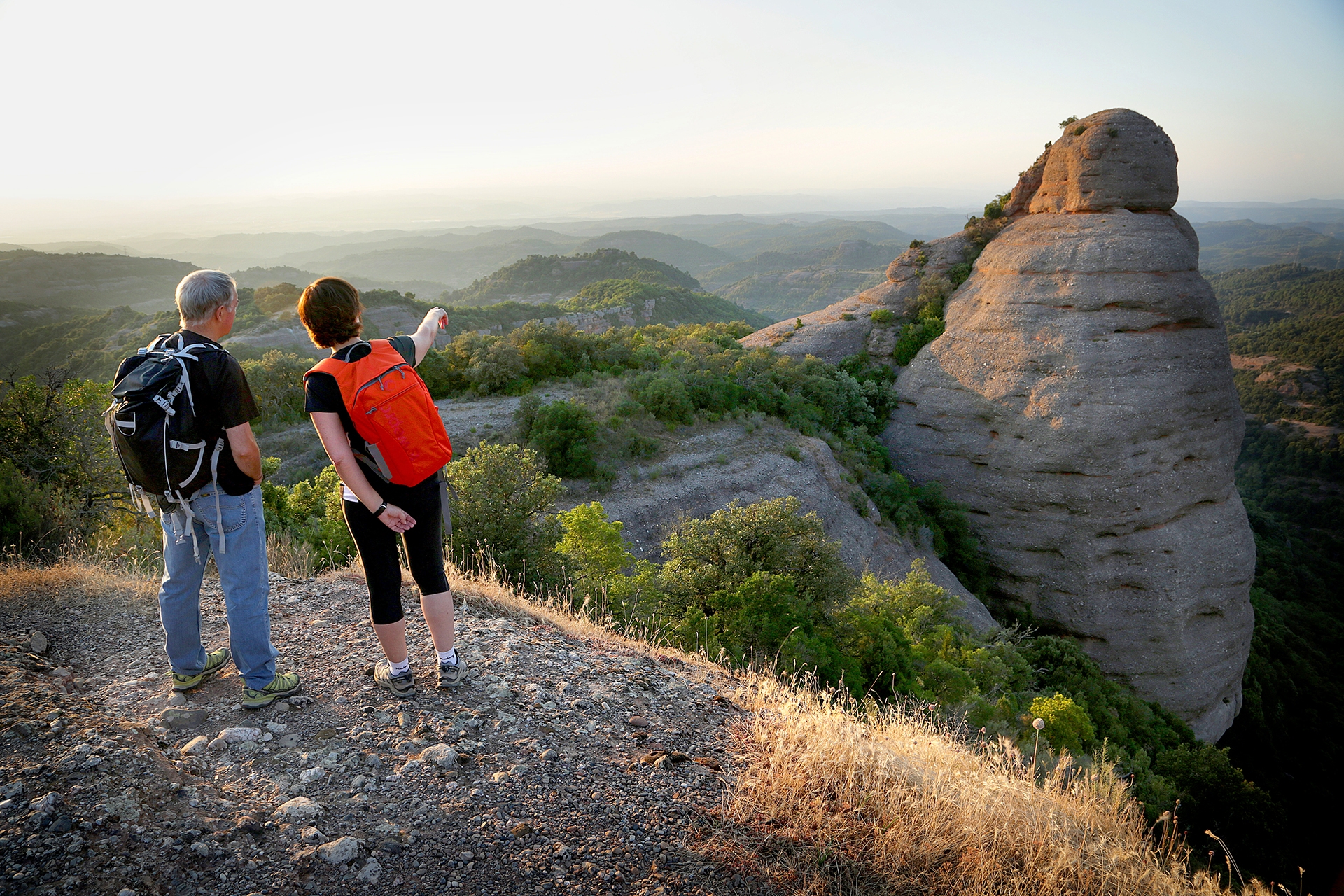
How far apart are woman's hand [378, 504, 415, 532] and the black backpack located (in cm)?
76

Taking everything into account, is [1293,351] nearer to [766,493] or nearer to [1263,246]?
[766,493]

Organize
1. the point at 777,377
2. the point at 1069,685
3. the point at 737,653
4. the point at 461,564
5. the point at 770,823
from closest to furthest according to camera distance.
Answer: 1. the point at 770,823
2. the point at 737,653
3. the point at 461,564
4. the point at 1069,685
5. the point at 777,377

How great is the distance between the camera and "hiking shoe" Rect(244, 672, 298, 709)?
2.74 meters

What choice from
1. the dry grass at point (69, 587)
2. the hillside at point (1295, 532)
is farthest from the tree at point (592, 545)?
the hillside at point (1295, 532)

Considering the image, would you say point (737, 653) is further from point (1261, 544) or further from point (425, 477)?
point (1261, 544)

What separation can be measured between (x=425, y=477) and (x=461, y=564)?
3.53m

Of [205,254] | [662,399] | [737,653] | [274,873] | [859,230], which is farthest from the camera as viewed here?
[859,230]

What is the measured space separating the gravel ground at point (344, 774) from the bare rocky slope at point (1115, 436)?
17905 millimetres

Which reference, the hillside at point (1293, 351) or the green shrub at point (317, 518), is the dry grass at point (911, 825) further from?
the hillside at point (1293, 351)

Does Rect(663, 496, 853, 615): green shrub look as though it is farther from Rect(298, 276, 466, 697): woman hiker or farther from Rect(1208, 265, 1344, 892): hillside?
Rect(1208, 265, 1344, 892): hillside

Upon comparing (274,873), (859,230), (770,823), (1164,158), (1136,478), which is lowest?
(1136,478)

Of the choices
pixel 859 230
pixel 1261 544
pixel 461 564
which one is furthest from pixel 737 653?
pixel 859 230

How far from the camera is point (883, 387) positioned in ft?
69.4

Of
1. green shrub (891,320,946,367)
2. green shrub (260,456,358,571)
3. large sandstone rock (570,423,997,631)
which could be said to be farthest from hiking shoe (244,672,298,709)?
green shrub (891,320,946,367)
